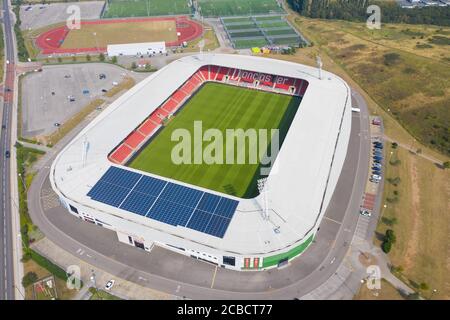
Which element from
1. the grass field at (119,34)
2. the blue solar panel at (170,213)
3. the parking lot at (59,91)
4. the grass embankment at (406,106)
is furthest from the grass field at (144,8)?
the blue solar panel at (170,213)

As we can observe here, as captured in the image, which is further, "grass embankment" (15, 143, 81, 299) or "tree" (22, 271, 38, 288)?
"grass embankment" (15, 143, 81, 299)

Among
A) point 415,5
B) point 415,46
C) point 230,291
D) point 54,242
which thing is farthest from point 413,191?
point 415,5

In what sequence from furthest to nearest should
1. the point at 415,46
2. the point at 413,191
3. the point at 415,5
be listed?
1. the point at 415,5
2. the point at 415,46
3. the point at 413,191

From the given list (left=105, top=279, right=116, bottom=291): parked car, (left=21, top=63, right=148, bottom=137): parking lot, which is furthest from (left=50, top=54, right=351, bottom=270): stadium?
(left=21, top=63, right=148, bottom=137): parking lot

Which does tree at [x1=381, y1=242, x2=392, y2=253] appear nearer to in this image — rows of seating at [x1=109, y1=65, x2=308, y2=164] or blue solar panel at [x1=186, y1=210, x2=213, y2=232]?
blue solar panel at [x1=186, y1=210, x2=213, y2=232]

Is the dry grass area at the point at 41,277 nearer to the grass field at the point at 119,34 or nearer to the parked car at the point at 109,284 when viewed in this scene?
the parked car at the point at 109,284

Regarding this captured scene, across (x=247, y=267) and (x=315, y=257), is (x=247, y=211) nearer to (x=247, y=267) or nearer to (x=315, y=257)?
(x=247, y=267)
